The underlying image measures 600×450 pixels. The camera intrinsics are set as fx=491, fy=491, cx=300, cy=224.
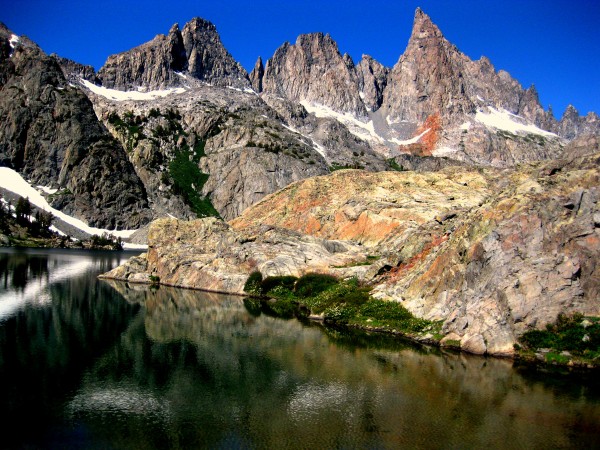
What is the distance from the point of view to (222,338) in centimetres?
5078

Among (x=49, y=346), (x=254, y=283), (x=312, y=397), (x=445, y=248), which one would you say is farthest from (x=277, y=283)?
(x=312, y=397)

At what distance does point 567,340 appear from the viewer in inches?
1666

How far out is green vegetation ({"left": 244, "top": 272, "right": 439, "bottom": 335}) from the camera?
179ft

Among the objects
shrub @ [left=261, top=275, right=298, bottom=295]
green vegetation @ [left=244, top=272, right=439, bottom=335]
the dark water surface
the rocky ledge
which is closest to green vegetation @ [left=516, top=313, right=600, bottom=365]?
the rocky ledge

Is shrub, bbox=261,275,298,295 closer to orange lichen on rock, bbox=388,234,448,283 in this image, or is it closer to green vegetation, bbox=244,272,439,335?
green vegetation, bbox=244,272,439,335

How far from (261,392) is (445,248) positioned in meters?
31.1

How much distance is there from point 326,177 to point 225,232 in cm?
3904

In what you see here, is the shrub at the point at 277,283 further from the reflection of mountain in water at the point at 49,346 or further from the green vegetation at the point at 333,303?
the reflection of mountain in water at the point at 49,346

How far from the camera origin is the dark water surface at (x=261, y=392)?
2688 cm

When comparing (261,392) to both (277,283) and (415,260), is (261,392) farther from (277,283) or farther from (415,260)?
(277,283)

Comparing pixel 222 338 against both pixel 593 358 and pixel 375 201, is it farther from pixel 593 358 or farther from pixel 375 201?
pixel 375 201

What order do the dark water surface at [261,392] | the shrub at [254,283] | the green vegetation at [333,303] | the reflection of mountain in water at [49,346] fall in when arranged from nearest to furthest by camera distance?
the dark water surface at [261,392]
the reflection of mountain in water at [49,346]
the green vegetation at [333,303]
the shrub at [254,283]

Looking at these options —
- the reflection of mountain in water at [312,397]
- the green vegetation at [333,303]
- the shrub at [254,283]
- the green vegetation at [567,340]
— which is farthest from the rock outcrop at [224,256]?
the green vegetation at [567,340]

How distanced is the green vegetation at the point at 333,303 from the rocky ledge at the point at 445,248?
5.46 ft
